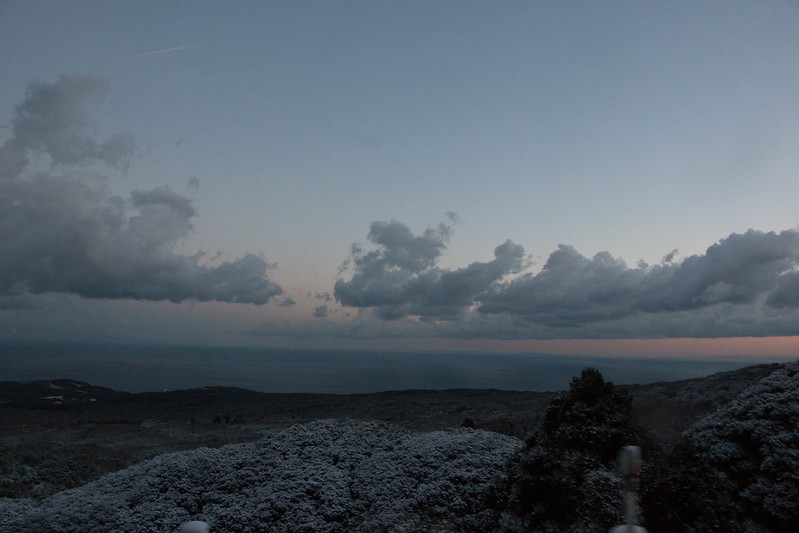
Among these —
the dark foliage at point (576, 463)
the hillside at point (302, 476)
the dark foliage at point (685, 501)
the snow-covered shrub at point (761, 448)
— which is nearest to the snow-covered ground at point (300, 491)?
the hillside at point (302, 476)

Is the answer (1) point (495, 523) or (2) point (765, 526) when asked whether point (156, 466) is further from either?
(2) point (765, 526)

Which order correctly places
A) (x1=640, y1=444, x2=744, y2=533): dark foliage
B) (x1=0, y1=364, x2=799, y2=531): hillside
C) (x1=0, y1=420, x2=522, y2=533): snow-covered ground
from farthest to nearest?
(x1=0, y1=364, x2=799, y2=531): hillside < (x1=0, y1=420, x2=522, y2=533): snow-covered ground < (x1=640, y1=444, x2=744, y2=533): dark foliage

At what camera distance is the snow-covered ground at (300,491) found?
38.6ft

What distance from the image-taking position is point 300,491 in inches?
508

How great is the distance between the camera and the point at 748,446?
1159 centimetres

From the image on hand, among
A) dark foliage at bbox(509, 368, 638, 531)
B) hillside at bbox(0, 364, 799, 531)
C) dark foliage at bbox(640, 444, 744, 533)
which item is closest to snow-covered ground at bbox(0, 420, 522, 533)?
hillside at bbox(0, 364, 799, 531)

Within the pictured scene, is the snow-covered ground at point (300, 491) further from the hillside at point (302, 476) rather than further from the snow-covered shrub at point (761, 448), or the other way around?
the snow-covered shrub at point (761, 448)

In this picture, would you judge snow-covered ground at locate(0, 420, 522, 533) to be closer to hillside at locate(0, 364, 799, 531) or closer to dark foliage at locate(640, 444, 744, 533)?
hillside at locate(0, 364, 799, 531)

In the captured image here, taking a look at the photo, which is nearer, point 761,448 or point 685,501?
point 685,501

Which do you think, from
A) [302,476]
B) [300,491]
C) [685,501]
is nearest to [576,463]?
[685,501]

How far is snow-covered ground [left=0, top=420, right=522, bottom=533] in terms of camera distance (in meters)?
11.8

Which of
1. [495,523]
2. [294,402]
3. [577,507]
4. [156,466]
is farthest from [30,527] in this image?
[294,402]

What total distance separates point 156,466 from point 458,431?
32.0 ft

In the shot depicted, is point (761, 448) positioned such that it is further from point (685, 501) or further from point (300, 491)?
point (300, 491)
